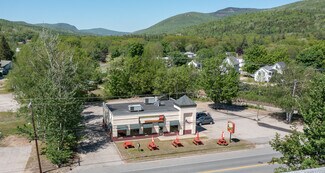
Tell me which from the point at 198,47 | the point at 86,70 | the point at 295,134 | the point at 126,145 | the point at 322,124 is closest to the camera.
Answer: the point at 322,124

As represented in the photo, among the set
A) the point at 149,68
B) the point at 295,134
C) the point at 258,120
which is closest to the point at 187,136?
the point at 258,120

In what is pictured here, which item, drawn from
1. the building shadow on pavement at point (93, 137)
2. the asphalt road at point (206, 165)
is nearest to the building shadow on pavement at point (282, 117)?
the asphalt road at point (206, 165)

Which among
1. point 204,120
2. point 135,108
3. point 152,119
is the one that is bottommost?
point 204,120

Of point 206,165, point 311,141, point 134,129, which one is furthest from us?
point 134,129

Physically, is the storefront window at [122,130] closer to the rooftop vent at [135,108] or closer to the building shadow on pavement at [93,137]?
the building shadow on pavement at [93,137]

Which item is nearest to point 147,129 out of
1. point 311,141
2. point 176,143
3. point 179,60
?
point 176,143

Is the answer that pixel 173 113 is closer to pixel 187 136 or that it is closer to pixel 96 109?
pixel 187 136

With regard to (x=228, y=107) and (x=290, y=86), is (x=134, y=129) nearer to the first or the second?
(x=228, y=107)
